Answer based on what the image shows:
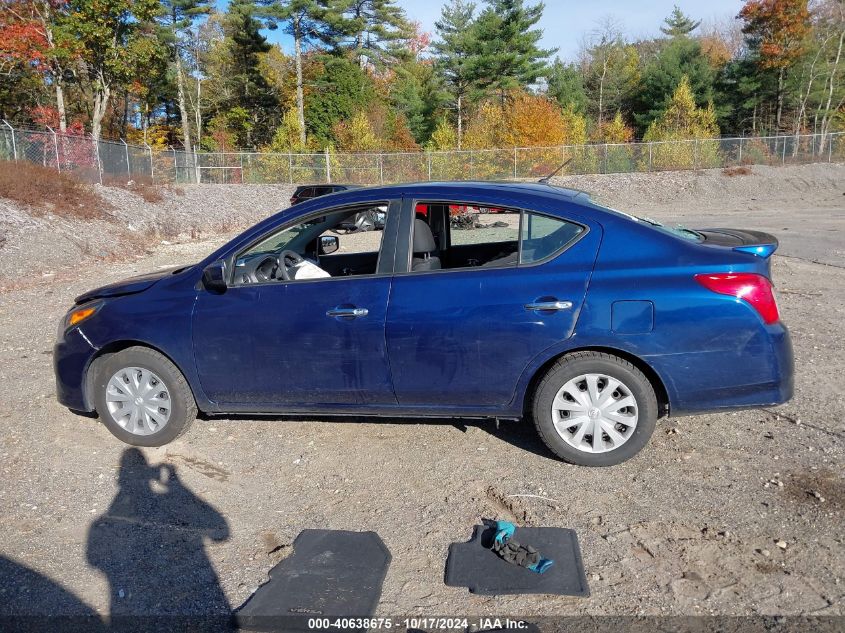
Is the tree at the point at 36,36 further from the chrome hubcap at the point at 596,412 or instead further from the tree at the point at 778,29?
the tree at the point at 778,29

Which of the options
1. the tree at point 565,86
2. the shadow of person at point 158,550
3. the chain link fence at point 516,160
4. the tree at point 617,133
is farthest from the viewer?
the tree at point 565,86

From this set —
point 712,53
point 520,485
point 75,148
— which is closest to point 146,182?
point 75,148

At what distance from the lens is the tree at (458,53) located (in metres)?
50.4

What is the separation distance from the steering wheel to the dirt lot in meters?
1.18

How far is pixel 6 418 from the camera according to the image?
5.45 meters

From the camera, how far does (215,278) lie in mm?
4609

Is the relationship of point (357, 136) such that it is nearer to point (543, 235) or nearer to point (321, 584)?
point (543, 235)

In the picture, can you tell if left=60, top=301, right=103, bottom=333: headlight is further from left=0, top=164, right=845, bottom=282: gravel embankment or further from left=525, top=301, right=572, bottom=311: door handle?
left=0, top=164, right=845, bottom=282: gravel embankment

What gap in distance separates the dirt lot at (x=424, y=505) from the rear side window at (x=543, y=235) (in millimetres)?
1354

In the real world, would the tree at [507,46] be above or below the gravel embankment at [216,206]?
above

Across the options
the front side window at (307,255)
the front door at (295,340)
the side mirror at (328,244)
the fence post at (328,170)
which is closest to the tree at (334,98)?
the fence post at (328,170)

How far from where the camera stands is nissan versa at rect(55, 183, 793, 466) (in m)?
4.07

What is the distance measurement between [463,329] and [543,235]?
2.56 feet

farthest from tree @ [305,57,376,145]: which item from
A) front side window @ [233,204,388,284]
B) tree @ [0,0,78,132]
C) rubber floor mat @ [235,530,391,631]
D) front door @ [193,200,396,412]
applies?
rubber floor mat @ [235,530,391,631]
